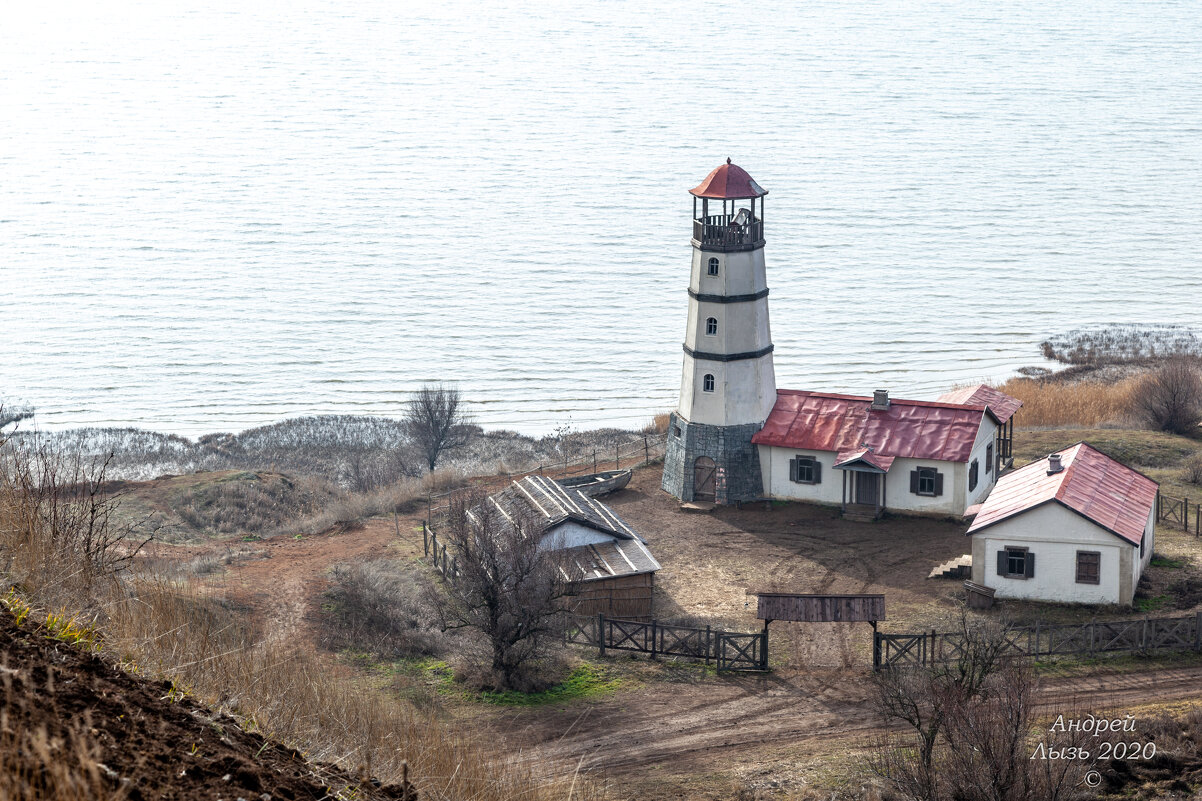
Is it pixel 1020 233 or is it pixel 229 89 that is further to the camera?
pixel 229 89

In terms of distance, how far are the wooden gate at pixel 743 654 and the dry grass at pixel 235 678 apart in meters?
11.2

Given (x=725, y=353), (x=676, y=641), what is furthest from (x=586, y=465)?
(x=676, y=641)

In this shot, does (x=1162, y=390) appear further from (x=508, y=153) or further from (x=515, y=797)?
(x=508, y=153)

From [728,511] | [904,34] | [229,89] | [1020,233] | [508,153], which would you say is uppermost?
[904,34]

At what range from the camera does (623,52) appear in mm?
147750

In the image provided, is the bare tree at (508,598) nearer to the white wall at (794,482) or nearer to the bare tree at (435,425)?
the white wall at (794,482)

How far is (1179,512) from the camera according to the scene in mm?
39531

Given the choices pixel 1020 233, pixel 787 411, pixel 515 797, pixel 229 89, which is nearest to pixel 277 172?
pixel 229 89

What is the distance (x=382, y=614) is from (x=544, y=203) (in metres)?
64.3

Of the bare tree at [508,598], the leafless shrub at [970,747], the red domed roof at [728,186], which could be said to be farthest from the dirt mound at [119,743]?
the red domed roof at [728,186]

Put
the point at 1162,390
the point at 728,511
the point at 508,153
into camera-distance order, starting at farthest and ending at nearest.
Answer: the point at 508,153
the point at 1162,390
the point at 728,511

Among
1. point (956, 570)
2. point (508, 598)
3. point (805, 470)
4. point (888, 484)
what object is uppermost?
point (805, 470)

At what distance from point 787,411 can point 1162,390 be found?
16.0 m

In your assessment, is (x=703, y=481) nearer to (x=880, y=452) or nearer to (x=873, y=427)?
(x=873, y=427)
